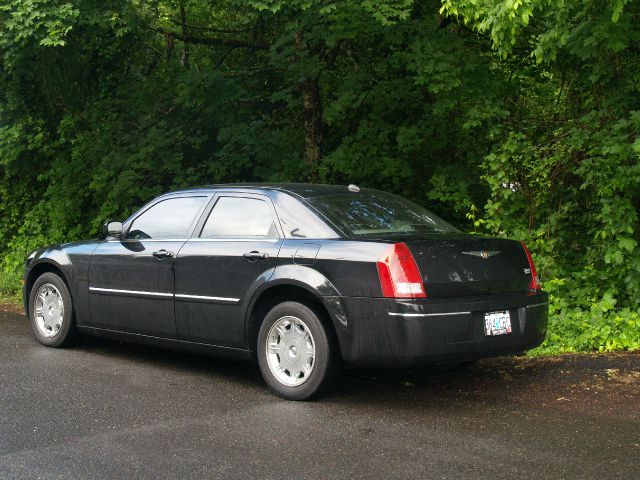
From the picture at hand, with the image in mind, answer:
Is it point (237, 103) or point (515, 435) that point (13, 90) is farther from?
point (515, 435)

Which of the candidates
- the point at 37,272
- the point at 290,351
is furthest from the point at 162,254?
the point at 37,272

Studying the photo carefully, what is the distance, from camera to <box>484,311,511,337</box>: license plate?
19.5ft

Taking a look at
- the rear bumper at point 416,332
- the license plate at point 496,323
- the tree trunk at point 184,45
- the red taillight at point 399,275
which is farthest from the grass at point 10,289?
the license plate at point 496,323

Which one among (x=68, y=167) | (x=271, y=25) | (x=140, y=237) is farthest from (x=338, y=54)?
(x=140, y=237)

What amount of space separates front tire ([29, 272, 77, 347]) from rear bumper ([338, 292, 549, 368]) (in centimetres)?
343

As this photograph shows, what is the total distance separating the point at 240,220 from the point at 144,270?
109cm

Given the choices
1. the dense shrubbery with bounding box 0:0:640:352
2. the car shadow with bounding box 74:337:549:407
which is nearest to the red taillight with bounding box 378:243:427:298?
the car shadow with bounding box 74:337:549:407

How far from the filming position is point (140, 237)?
25.4 feet

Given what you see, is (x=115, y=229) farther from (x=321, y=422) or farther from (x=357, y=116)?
(x=357, y=116)

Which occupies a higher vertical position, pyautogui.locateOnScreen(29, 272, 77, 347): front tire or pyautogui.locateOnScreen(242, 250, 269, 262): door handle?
pyautogui.locateOnScreen(242, 250, 269, 262): door handle

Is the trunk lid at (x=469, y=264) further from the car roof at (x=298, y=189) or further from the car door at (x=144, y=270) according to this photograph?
the car door at (x=144, y=270)

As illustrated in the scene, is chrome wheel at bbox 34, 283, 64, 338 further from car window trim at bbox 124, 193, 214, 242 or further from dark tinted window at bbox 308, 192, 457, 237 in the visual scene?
dark tinted window at bbox 308, 192, 457, 237

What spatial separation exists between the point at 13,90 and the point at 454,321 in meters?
11.1

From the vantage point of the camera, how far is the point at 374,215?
21.8 ft
